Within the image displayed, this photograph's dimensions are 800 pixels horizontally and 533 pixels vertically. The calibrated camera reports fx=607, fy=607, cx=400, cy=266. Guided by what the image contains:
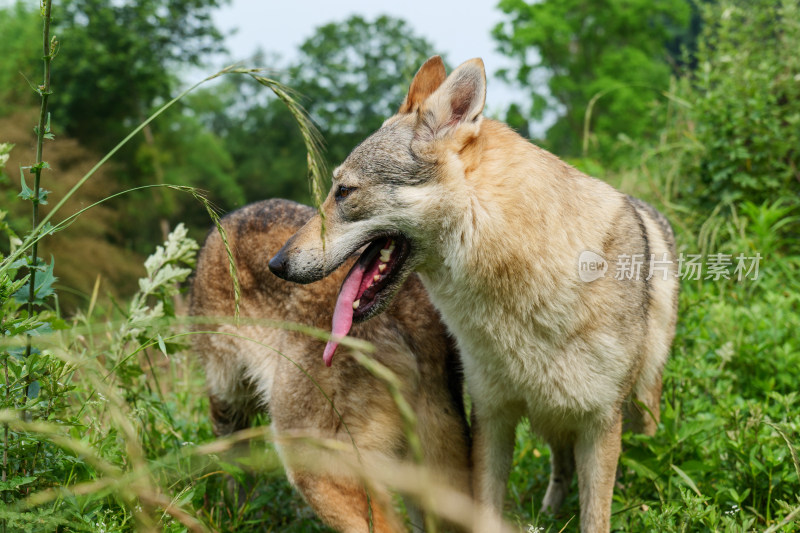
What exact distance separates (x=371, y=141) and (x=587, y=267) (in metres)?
1.17

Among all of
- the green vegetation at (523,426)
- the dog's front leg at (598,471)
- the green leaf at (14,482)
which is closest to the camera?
the green leaf at (14,482)

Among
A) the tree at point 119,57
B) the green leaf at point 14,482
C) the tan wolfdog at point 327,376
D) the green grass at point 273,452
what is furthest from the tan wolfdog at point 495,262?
the tree at point 119,57

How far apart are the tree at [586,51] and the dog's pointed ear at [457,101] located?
28.7 meters

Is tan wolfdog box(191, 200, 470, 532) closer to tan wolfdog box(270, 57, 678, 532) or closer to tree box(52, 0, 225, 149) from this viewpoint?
tan wolfdog box(270, 57, 678, 532)

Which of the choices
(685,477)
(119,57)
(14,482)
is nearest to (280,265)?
(14,482)

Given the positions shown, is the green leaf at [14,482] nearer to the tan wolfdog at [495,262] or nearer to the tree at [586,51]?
the tan wolfdog at [495,262]

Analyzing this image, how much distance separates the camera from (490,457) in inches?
117

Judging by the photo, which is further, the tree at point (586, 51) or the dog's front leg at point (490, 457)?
the tree at point (586, 51)

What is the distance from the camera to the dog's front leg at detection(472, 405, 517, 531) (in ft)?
9.78

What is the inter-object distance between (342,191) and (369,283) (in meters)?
0.45

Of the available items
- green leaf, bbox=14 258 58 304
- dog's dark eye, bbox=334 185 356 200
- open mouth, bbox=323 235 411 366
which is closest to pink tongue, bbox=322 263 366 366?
open mouth, bbox=323 235 411 366

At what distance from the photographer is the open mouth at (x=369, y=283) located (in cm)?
266

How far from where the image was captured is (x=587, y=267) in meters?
2.78

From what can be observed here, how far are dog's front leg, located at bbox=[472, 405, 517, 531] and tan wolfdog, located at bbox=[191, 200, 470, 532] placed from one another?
4.3 inches
